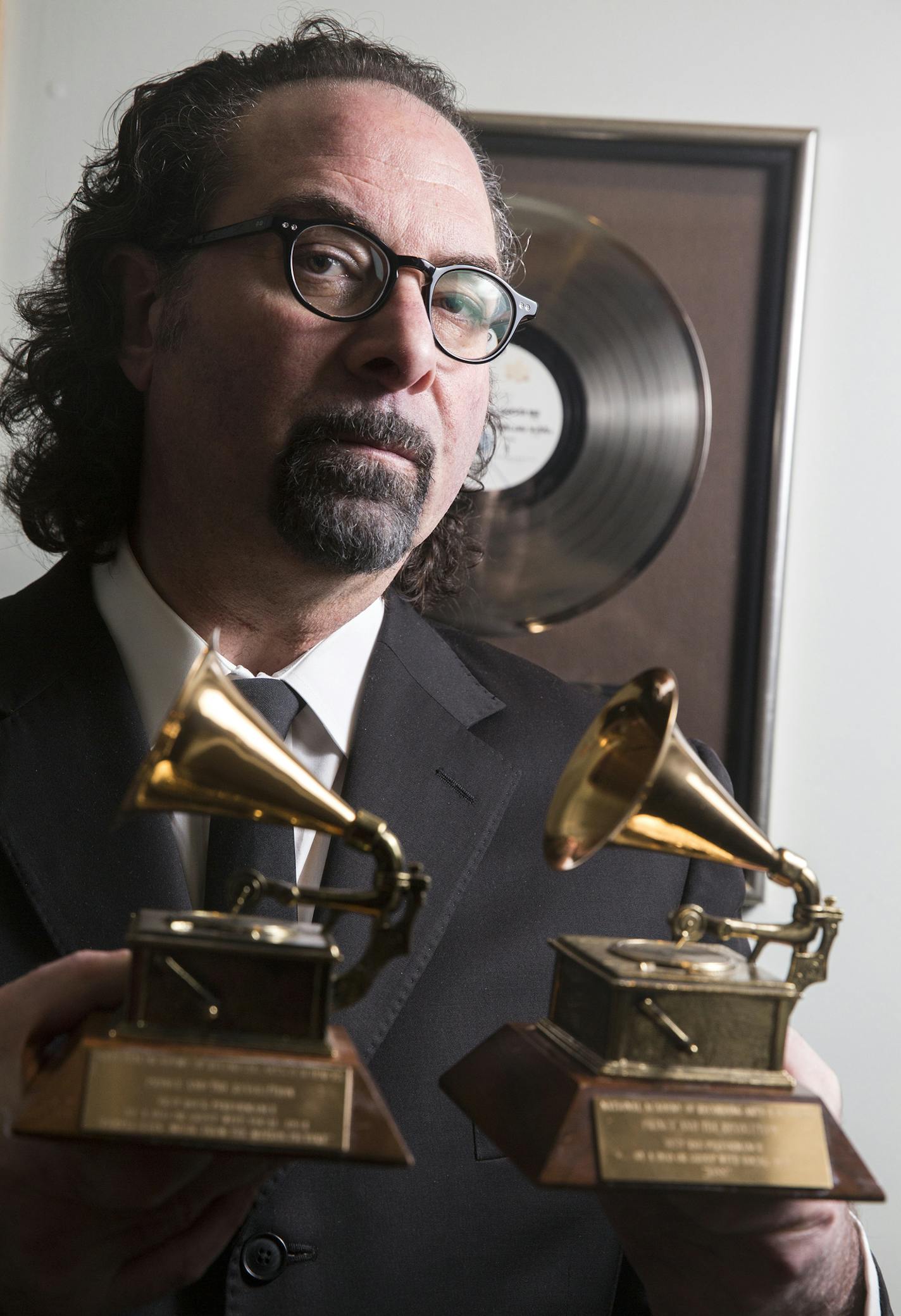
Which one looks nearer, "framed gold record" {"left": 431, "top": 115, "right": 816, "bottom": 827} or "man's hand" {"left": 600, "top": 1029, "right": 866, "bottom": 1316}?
"man's hand" {"left": 600, "top": 1029, "right": 866, "bottom": 1316}

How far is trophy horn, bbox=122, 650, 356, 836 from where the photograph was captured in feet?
2.52

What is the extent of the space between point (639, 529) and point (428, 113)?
71 centimetres

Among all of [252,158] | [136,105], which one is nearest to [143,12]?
[136,105]

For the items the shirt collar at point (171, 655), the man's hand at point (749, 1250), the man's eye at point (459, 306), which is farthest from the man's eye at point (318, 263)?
the man's hand at point (749, 1250)

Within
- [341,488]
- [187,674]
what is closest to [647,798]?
[341,488]

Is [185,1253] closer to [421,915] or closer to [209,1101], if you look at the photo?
[209,1101]

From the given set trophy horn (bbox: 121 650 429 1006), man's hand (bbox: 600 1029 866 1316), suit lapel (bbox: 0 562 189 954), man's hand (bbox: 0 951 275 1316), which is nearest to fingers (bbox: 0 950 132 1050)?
man's hand (bbox: 0 951 275 1316)

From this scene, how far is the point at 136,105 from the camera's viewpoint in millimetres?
1616

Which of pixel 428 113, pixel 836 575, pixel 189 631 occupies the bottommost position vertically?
pixel 189 631

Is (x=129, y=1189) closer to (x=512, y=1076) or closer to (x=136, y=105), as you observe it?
(x=512, y=1076)

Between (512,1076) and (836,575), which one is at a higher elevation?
(836,575)

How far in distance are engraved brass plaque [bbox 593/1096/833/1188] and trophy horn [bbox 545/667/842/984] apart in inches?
4.6

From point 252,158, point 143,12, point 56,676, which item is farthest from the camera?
point 143,12

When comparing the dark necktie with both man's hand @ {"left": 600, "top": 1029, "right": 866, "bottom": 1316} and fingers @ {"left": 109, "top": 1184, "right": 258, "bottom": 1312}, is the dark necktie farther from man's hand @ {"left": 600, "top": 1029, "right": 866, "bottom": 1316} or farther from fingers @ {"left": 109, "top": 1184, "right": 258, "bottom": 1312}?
man's hand @ {"left": 600, "top": 1029, "right": 866, "bottom": 1316}
